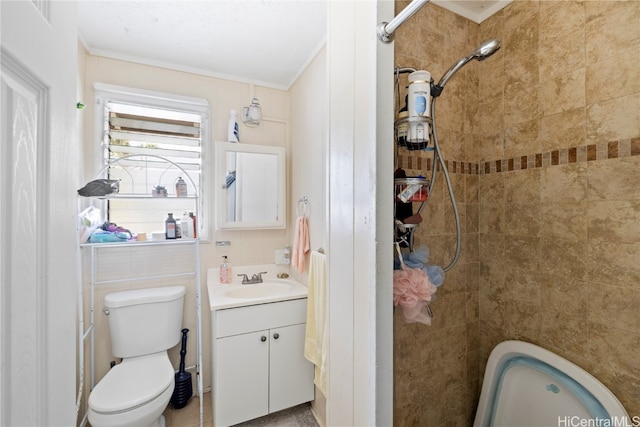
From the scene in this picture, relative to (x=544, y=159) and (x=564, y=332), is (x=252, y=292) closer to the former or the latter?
(x=564, y=332)

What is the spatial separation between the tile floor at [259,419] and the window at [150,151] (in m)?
1.21

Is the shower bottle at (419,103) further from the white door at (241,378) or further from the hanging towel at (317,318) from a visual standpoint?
the white door at (241,378)

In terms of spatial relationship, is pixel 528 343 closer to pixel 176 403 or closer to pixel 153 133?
pixel 176 403

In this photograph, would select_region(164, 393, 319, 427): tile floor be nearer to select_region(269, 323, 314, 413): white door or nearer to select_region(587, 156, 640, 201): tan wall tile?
select_region(269, 323, 314, 413): white door

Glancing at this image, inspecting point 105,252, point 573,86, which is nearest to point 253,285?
point 105,252

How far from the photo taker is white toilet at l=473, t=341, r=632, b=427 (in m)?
0.95

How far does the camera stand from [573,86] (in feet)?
3.44

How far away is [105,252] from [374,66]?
2.00 metres

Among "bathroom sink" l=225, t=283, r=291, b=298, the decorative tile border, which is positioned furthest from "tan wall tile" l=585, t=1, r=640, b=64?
"bathroom sink" l=225, t=283, r=291, b=298

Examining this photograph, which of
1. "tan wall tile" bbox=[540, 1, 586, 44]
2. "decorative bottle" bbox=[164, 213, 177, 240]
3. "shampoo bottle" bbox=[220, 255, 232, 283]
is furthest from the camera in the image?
"shampoo bottle" bbox=[220, 255, 232, 283]

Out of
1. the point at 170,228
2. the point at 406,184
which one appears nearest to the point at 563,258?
the point at 406,184

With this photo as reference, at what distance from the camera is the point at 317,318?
1545 millimetres

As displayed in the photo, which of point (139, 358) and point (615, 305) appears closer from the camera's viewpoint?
point (615, 305)

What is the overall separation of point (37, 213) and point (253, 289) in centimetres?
163
